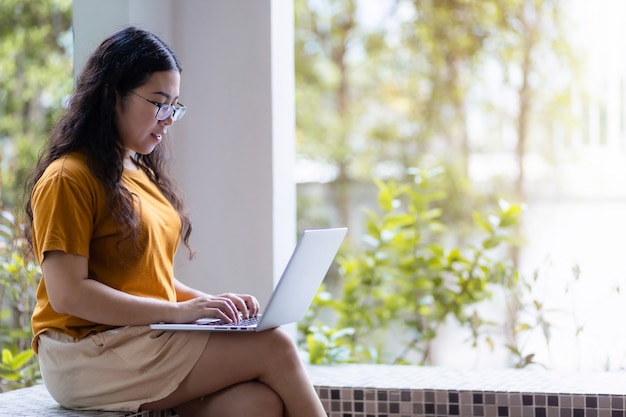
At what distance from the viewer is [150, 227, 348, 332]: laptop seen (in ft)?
6.31

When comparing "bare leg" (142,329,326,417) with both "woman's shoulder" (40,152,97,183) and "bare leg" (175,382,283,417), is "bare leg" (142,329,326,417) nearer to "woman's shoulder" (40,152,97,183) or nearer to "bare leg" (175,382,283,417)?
"bare leg" (175,382,283,417)

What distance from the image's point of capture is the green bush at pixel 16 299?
291 cm

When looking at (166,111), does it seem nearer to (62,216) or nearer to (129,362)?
(62,216)

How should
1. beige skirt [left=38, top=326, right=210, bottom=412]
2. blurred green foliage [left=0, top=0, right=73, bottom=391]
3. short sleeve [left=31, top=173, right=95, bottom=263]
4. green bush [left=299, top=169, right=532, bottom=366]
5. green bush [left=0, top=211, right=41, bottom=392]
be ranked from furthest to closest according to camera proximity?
blurred green foliage [left=0, top=0, right=73, bottom=391] → green bush [left=299, top=169, right=532, bottom=366] → green bush [left=0, top=211, right=41, bottom=392] → beige skirt [left=38, top=326, right=210, bottom=412] → short sleeve [left=31, top=173, right=95, bottom=263]

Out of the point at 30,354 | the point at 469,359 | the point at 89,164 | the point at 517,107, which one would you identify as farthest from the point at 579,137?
the point at 89,164

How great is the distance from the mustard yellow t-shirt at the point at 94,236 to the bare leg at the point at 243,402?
0.28 meters

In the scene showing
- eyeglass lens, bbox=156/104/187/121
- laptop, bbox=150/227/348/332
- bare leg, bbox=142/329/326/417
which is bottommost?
bare leg, bbox=142/329/326/417

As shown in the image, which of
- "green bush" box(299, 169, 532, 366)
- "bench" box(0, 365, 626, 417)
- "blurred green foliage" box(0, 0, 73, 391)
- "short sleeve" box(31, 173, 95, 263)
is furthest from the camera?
"blurred green foliage" box(0, 0, 73, 391)

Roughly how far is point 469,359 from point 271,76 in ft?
10.8

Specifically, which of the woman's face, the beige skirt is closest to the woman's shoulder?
the woman's face

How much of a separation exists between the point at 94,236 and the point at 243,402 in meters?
0.50

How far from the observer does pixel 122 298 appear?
6.41 ft

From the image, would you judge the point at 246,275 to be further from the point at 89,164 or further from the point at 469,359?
the point at 469,359

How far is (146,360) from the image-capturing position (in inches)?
78.0
